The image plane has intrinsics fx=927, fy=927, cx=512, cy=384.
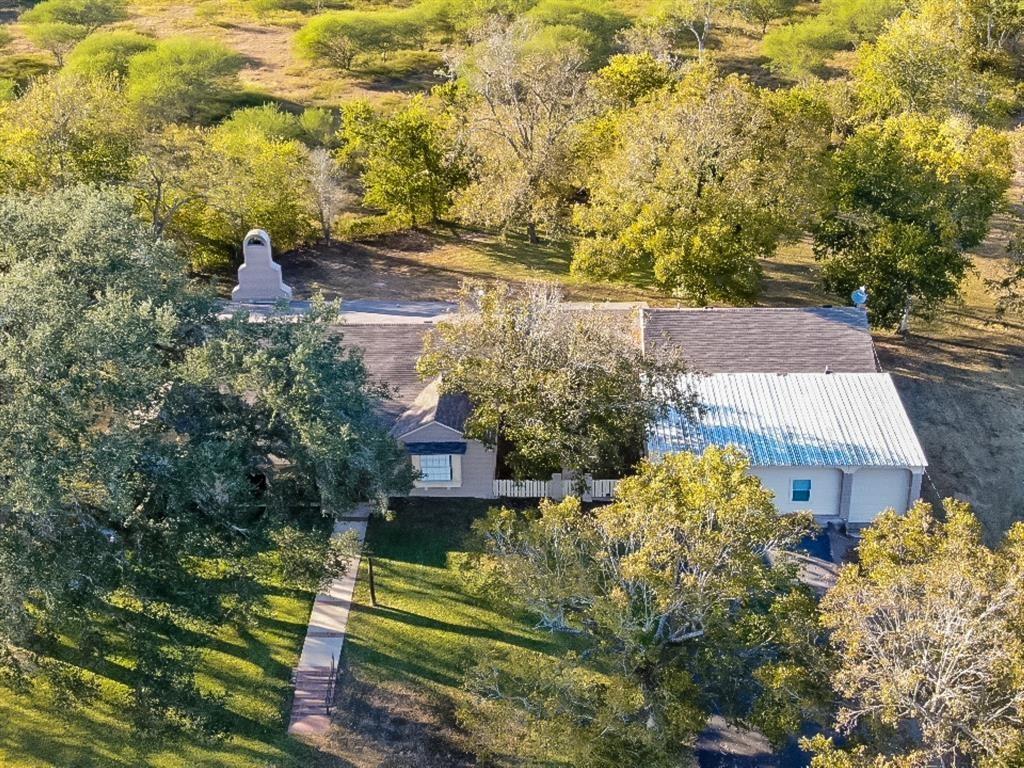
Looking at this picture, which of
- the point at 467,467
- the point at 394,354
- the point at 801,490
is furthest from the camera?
the point at 394,354

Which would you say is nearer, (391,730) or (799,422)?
(391,730)

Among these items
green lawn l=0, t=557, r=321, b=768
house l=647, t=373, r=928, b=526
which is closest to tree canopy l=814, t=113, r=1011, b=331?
house l=647, t=373, r=928, b=526

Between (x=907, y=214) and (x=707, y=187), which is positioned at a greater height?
(x=707, y=187)

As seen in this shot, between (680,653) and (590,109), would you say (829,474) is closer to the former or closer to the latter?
(680,653)

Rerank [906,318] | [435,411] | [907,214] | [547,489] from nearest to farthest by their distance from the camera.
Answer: [435,411]
[547,489]
[907,214]
[906,318]

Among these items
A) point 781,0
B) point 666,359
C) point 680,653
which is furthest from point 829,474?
point 781,0

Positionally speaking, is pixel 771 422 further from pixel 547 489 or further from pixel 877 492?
pixel 547 489

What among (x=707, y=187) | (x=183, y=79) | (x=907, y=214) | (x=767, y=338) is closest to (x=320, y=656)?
(x=767, y=338)
